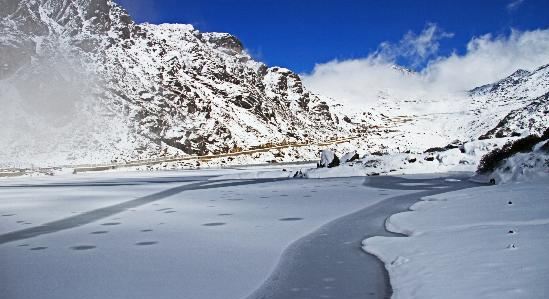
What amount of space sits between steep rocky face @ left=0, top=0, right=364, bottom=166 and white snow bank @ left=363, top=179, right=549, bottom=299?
177ft

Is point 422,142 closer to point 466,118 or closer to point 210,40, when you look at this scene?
point 466,118

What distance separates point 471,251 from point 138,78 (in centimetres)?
7967

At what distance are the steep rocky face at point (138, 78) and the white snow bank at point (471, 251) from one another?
53883 millimetres

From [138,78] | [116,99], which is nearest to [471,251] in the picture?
[116,99]

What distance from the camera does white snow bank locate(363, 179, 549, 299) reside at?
14.1 feet

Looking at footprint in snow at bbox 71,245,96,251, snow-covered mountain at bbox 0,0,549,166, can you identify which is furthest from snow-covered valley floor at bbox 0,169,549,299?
snow-covered mountain at bbox 0,0,549,166

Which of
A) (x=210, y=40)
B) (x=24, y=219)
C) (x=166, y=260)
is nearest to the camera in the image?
(x=166, y=260)

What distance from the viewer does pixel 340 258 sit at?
6.40m

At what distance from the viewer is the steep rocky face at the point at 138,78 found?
68000mm

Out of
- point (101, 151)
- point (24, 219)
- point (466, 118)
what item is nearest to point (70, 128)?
point (101, 151)

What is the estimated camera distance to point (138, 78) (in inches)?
3150

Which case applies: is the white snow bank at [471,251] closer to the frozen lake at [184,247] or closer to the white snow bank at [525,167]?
the frozen lake at [184,247]

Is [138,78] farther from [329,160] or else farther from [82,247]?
[82,247]

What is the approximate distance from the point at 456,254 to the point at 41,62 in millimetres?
75874
